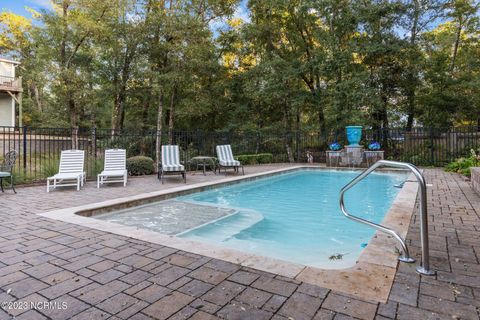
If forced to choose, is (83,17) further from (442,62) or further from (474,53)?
(474,53)

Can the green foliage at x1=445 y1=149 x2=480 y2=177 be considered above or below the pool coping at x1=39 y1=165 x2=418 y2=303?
above

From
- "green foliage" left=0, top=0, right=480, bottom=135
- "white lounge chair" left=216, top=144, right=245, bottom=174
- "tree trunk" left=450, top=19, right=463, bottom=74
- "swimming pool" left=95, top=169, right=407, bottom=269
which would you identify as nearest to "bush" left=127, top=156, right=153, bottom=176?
"white lounge chair" left=216, top=144, right=245, bottom=174

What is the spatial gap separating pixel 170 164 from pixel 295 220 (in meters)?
4.19

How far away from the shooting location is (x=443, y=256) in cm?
252

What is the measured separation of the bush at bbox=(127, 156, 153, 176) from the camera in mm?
8719

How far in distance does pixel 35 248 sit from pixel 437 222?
14.8ft

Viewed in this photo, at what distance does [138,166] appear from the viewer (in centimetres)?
879

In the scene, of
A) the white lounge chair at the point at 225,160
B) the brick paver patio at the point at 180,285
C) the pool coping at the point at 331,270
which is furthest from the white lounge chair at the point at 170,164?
the brick paver patio at the point at 180,285

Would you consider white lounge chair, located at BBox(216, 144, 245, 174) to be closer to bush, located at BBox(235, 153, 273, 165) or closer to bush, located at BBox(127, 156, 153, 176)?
bush, located at BBox(127, 156, 153, 176)

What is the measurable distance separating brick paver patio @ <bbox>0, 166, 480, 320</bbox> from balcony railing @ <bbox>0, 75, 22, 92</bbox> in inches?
754

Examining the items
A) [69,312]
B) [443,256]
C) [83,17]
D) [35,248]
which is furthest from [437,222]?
[83,17]

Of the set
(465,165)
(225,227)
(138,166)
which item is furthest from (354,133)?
(225,227)

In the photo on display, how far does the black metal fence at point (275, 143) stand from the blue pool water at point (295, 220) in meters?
4.12

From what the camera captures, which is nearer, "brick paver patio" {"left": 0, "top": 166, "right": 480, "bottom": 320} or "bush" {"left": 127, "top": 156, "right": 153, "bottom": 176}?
"brick paver patio" {"left": 0, "top": 166, "right": 480, "bottom": 320}
